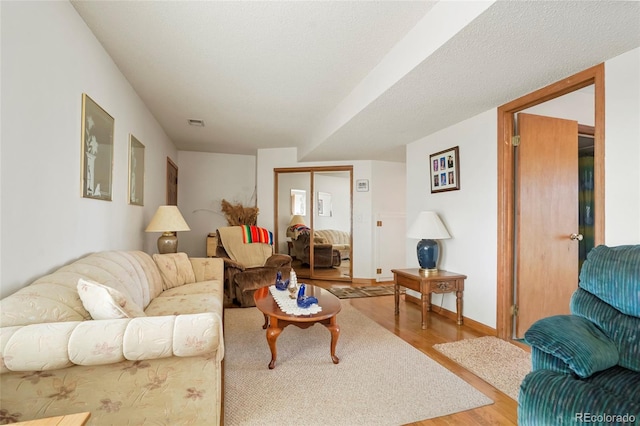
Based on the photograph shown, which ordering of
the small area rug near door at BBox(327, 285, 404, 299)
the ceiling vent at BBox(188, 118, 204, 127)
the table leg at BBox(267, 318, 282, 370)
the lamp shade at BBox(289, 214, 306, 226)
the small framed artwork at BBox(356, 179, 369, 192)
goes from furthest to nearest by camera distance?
the lamp shade at BBox(289, 214, 306, 226) < the small framed artwork at BBox(356, 179, 369, 192) < the small area rug near door at BBox(327, 285, 404, 299) < the ceiling vent at BBox(188, 118, 204, 127) < the table leg at BBox(267, 318, 282, 370)

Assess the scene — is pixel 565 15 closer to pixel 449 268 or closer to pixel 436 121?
pixel 436 121

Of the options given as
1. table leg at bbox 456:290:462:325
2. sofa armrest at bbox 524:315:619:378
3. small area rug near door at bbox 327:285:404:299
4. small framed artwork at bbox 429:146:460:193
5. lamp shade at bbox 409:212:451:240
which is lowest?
small area rug near door at bbox 327:285:404:299

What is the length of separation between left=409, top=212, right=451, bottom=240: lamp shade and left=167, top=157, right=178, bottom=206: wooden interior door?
387 cm

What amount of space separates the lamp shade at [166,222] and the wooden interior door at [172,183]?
5.62 ft

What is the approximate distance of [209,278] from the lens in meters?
3.15

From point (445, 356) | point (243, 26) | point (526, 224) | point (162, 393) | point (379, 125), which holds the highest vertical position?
point (243, 26)

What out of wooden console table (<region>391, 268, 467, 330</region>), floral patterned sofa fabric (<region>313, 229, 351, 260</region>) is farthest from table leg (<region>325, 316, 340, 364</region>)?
floral patterned sofa fabric (<region>313, 229, 351, 260</region>)

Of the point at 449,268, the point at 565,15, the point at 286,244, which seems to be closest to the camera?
the point at 565,15

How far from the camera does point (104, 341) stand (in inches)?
42.3

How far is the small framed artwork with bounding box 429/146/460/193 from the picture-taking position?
3.24 m

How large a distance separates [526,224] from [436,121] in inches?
53.2

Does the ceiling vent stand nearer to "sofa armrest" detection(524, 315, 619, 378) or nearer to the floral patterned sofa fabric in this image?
the floral patterned sofa fabric

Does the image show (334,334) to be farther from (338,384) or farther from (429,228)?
(429,228)

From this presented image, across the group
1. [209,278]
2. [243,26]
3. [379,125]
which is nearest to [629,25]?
[379,125]
